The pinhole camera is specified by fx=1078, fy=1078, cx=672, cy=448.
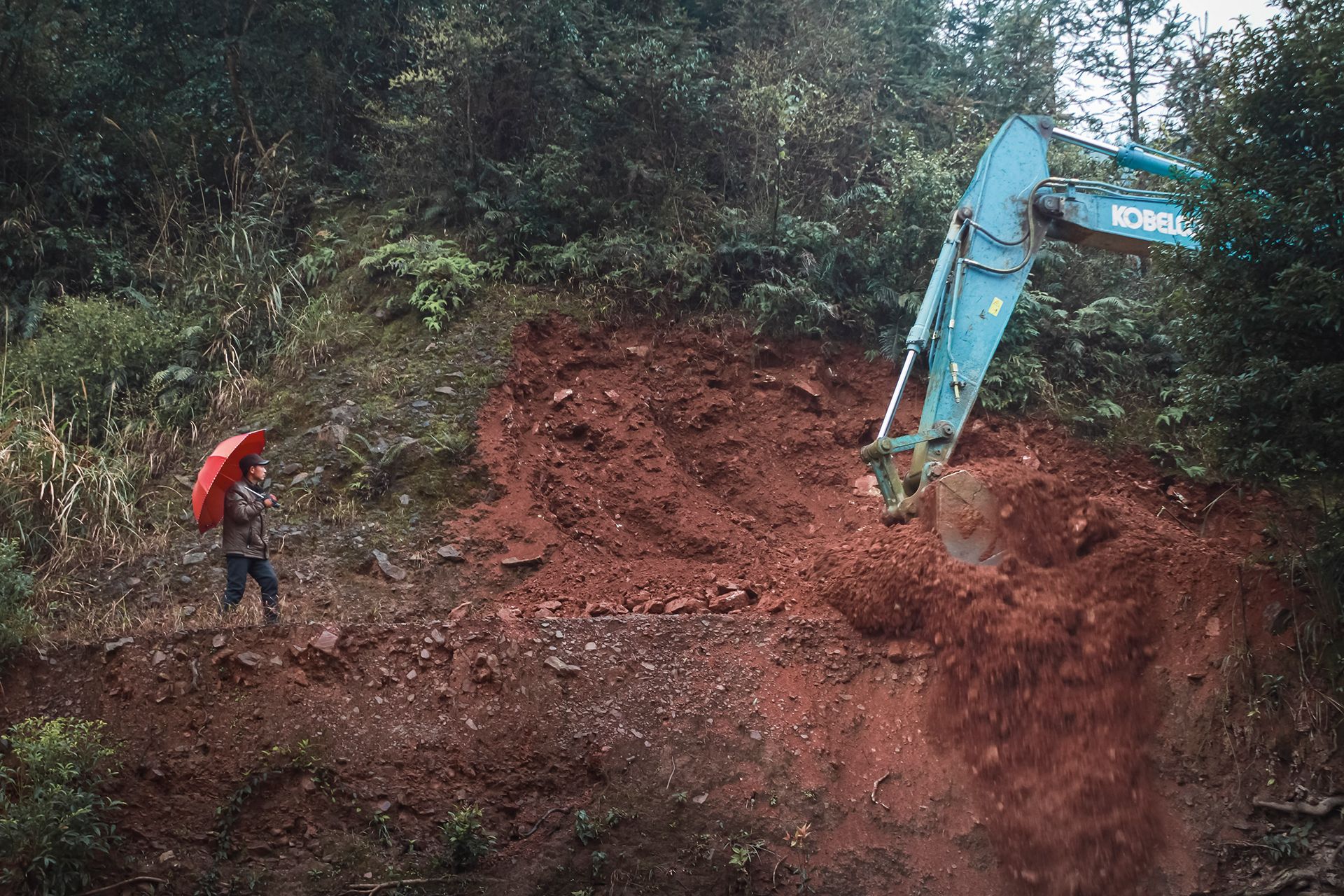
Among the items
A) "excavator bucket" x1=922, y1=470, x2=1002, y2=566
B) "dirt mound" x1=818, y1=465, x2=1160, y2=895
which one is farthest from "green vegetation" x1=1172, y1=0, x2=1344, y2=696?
"excavator bucket" x1=922, y1=470, x2=1002, y2=566

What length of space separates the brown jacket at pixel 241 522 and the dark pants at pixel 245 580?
6 centimetres

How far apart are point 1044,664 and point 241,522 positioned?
5.66 m

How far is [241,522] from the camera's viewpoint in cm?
768

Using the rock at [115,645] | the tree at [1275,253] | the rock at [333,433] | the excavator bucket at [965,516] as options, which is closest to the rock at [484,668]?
the rock at [115,645]

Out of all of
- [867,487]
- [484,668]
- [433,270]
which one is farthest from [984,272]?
[433,270]

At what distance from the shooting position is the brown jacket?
766 cm

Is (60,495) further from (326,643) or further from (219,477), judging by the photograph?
(326,643)

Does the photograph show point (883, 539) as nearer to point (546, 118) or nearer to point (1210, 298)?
point (1210, 298)

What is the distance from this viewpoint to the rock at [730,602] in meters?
8.23

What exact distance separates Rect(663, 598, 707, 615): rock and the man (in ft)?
9.34

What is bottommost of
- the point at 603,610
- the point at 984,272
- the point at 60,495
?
the point at 603,610

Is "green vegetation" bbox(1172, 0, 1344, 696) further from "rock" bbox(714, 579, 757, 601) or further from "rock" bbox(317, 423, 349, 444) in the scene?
"rock" bbox(317, 423, 349, 444)

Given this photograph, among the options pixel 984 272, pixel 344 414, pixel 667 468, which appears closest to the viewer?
pixel 984 272

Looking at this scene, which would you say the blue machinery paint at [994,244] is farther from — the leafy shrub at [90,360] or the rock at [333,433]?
the leafy shrub at [90,360]
